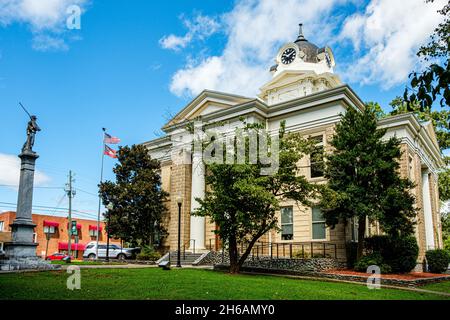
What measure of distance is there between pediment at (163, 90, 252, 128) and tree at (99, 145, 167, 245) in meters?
3.70

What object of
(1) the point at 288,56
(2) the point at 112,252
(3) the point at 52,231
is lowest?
(2) the point at 112,252

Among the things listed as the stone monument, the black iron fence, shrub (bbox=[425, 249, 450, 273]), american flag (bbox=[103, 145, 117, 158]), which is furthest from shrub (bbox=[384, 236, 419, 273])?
american flag (bbox=[103, 145, 117, 158])

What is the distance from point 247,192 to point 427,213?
1926cm

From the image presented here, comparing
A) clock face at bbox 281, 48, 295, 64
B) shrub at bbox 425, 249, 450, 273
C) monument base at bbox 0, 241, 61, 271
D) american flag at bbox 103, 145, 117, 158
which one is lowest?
shrub at bbox 425, 249, 450, 273

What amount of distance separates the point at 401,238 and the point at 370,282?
5.67 metres

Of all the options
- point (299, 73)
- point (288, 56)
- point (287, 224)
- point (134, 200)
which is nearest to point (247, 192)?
point (287, 224)

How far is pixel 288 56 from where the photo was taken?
39.4m

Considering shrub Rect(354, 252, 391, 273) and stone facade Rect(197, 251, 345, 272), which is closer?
shrub Rect(354, 252, 391, 273)

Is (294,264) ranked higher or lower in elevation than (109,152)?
lower

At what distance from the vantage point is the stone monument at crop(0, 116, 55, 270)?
15.1 meters

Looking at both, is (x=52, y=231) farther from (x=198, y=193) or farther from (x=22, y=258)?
(x=22, y=258)

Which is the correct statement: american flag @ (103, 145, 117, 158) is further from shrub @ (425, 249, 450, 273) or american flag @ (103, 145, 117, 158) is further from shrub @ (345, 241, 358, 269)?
shrub @ (425, 249, 450, 273)
